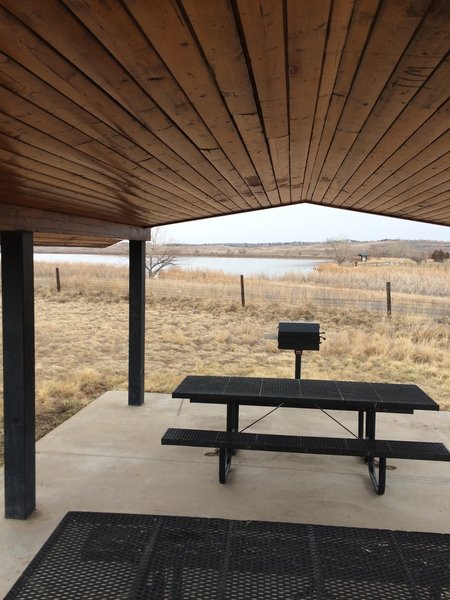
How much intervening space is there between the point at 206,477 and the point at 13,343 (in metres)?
1.81

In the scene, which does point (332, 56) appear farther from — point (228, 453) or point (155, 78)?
point (228, 453)

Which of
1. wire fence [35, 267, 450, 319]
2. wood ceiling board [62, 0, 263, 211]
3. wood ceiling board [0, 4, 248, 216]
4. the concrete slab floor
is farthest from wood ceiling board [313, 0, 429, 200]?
wire fence [35, 267, 450, 319]

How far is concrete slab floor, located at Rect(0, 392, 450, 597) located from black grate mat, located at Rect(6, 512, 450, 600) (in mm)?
1033

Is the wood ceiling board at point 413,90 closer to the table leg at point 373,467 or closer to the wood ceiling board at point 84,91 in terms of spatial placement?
the wood ceiling board at point 84,91

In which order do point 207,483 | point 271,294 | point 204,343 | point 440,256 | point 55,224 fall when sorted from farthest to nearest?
point 440,256, point 271,294, point 204,343, point 207,483, point 55,224

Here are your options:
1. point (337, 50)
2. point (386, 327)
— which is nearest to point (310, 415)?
point (337, 50)

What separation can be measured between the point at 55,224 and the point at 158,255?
29759mm

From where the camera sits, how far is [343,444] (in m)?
3.53

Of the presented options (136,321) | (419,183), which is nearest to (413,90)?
(419,183)

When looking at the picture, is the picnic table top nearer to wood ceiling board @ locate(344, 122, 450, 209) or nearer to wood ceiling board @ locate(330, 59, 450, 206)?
wood ceiling board @ locate(344, 122, 450, 209)

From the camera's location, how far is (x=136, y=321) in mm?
5754

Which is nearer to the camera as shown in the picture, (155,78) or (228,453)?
(155,78)

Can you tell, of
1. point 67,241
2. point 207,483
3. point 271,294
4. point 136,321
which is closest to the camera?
point 207,483

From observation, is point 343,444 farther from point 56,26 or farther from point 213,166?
point 56,26
